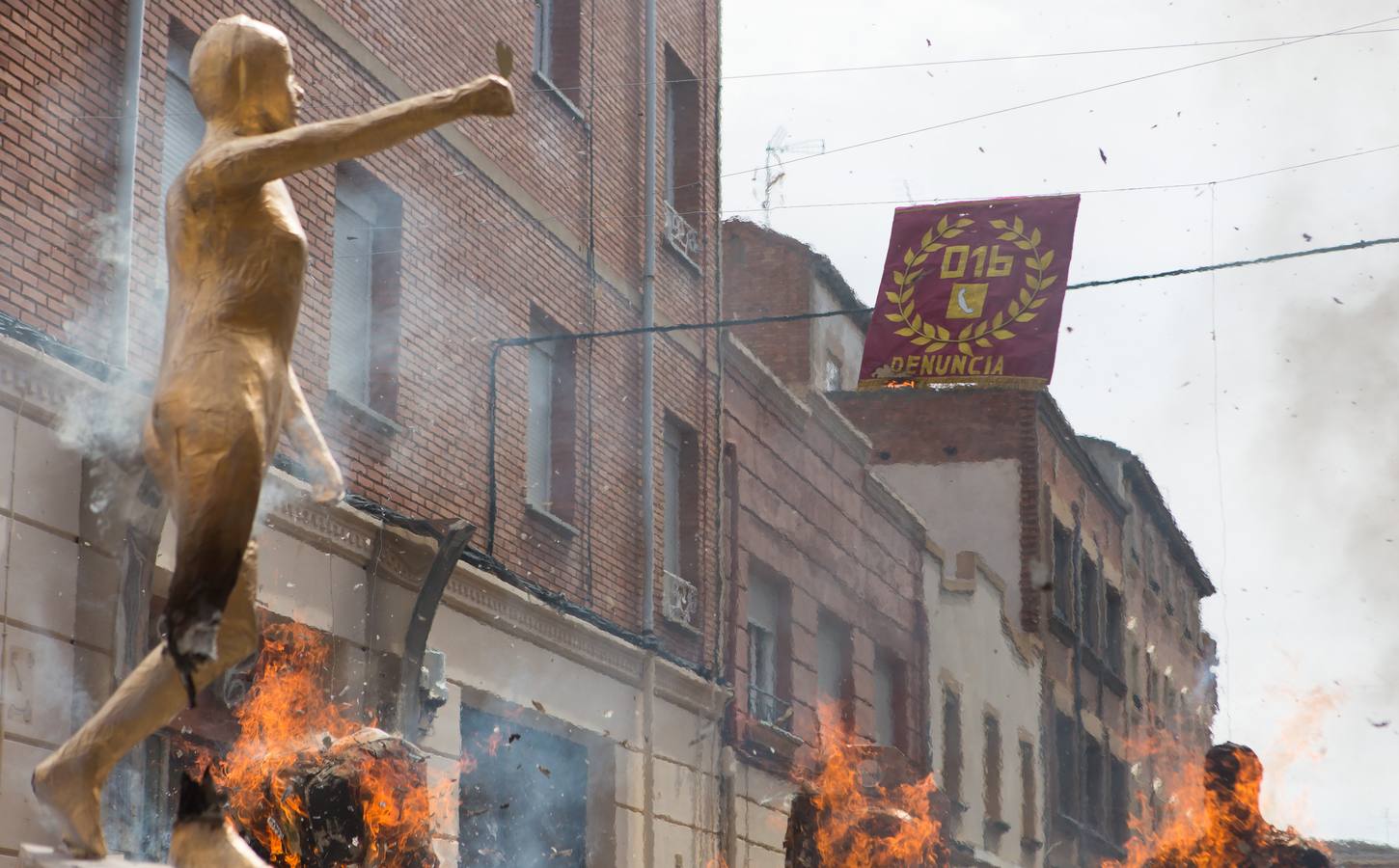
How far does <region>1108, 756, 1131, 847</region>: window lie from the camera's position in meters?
41.3

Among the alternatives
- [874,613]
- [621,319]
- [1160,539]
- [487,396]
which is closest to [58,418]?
[487,396]

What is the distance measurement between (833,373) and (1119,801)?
47.2 feet

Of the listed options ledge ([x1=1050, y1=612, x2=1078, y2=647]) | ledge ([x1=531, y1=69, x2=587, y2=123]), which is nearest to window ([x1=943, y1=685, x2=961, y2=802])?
ledge ([x1=1050, y1=612, x2=1078, y2=647])

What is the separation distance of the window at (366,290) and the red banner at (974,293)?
Result: 3382 mm

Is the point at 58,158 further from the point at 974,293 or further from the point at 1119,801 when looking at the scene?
the point at 1119,801

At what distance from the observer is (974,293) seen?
15789 mm

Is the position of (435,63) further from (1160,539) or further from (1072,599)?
(1160,539)

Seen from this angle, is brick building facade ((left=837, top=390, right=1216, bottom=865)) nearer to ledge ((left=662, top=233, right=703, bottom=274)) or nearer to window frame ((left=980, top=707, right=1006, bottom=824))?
window frame ((left=980, top=707, right=1006, bottom=824))

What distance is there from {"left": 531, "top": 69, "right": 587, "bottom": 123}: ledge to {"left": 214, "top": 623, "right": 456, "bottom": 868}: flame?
5752mm

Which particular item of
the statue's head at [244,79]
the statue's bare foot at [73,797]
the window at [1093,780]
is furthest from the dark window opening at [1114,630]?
the statue's bare foot at [73,797]

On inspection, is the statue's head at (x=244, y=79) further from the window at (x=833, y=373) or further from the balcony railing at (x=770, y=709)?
the window at (x=833, y=373)

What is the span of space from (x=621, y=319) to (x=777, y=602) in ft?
18.2

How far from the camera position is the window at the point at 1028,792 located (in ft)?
110

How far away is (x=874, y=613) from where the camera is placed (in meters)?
26.5
